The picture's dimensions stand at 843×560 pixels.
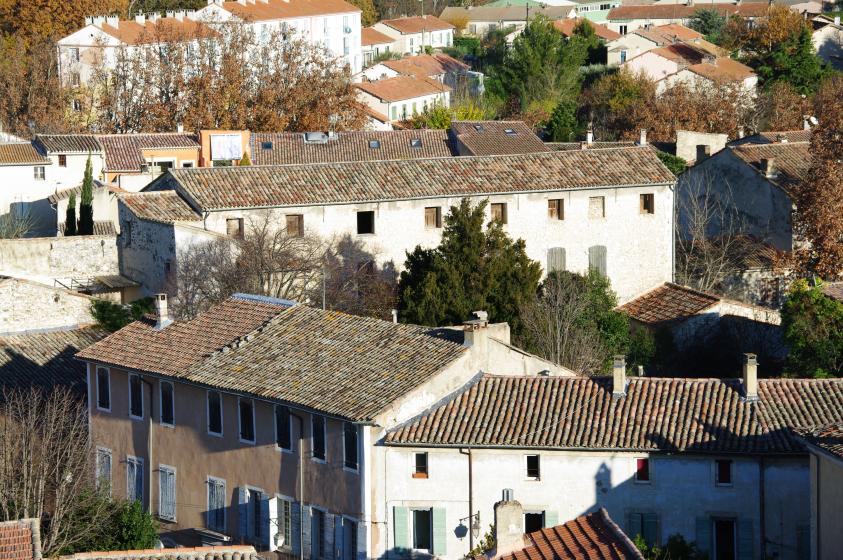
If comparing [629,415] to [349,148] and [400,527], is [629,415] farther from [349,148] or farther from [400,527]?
[349,148]

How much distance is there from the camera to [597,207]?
49875mm

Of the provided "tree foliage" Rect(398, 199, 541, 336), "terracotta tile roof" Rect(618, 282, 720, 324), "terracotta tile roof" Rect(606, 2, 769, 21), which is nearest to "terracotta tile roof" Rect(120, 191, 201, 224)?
"tree foliage" Rect(398, 199, 541, 336)

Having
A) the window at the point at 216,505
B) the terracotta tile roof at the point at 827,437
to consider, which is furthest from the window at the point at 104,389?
the terracotta tile roof at the point at 827,437

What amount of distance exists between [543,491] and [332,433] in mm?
3863

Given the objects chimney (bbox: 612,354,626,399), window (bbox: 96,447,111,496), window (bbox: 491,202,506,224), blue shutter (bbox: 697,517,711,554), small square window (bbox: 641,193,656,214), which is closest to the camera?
blue shutter (bbox: 697,517,711,554)

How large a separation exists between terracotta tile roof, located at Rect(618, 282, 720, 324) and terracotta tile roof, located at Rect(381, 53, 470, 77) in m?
53.8

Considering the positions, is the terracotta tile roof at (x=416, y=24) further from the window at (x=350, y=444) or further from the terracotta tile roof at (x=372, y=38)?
the window at (x=350, y=444)

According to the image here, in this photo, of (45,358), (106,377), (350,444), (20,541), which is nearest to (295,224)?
(45,358)

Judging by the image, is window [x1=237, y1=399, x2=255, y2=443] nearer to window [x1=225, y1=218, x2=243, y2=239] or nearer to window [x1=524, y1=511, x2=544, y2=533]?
window [x1=524, y1=511, x2=544, y2=533]

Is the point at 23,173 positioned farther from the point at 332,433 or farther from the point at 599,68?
the point at 599,68

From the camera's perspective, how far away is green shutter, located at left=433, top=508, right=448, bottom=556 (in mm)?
30984

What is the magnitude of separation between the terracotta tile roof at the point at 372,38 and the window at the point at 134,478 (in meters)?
84.4

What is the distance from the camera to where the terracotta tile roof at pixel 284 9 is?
102m

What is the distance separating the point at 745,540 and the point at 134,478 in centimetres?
1265
